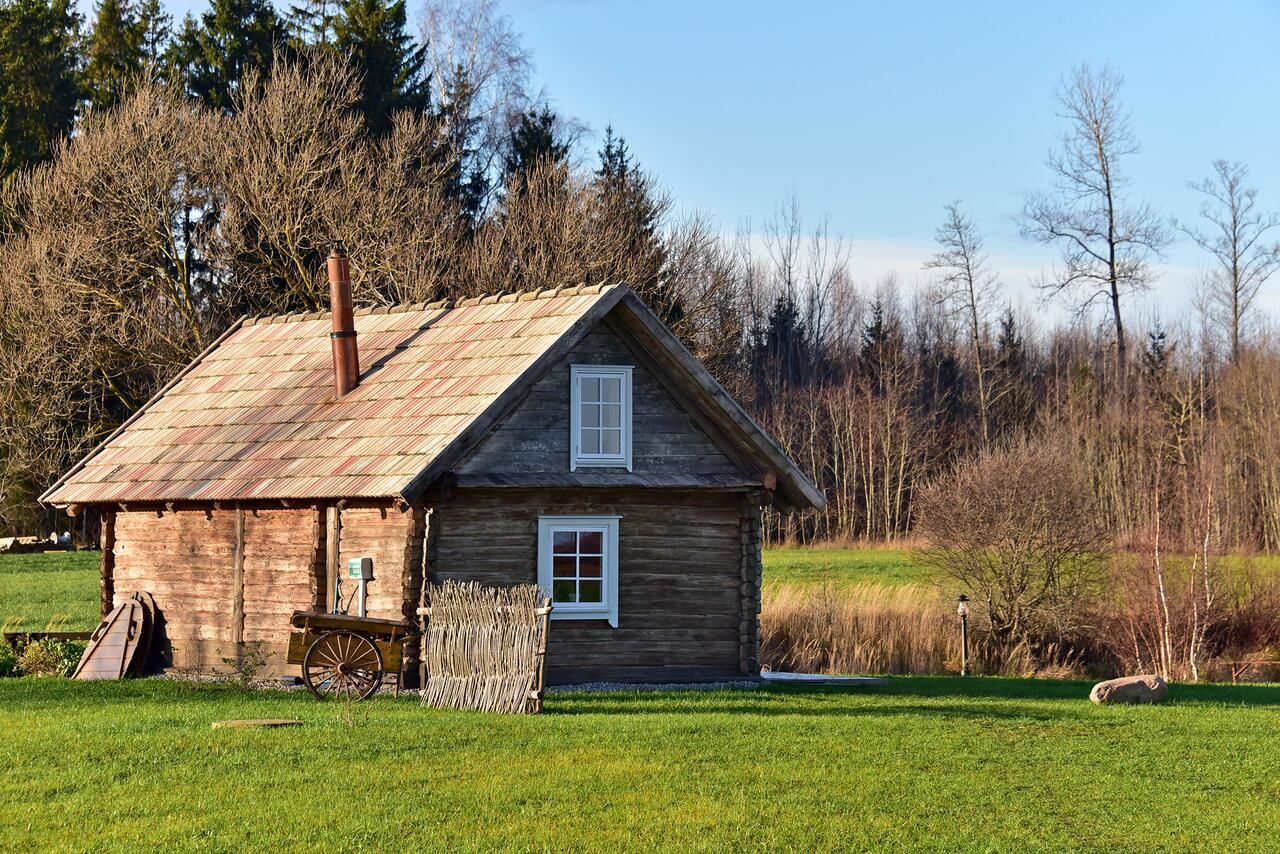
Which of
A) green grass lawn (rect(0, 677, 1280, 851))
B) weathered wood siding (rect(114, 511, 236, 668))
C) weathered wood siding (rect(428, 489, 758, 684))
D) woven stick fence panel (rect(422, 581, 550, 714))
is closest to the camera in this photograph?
green grass lawn (rect(0, 677, 1280, 851))

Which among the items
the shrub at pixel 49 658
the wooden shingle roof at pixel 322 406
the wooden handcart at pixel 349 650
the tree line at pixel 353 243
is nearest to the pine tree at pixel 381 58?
the tree line at pixel 353 243

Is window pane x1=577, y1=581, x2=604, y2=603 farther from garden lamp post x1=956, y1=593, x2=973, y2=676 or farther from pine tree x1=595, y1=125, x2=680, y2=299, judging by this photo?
pine tree x1=595, y1=125, x2=680, y2=299

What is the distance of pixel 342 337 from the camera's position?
2492 centimetres

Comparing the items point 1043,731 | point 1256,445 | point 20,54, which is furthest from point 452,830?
point 20,54

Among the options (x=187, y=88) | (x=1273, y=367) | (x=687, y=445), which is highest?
(x=187, y=88)

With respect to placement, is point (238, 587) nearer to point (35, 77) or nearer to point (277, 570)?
point (277, 570)

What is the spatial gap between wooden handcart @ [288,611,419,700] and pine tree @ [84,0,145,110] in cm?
3698

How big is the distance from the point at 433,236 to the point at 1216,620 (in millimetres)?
21626

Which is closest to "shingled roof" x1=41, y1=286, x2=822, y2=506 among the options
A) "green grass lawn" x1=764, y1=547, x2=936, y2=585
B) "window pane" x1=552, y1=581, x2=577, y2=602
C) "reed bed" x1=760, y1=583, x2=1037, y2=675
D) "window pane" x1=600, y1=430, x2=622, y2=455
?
"window pane" x1=600, y1=430, x2=622, y2=455

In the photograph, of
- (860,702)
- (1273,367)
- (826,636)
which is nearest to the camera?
(860,702)

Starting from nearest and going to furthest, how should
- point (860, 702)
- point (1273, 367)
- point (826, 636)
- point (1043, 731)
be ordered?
point (1043, 731) < point (860, 702) < point (826, 636) < point (1273, 367)

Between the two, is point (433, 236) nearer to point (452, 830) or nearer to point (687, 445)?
point (687, 445)

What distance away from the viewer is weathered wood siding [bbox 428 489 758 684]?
22125 millimetres

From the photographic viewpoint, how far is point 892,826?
12.6 m
